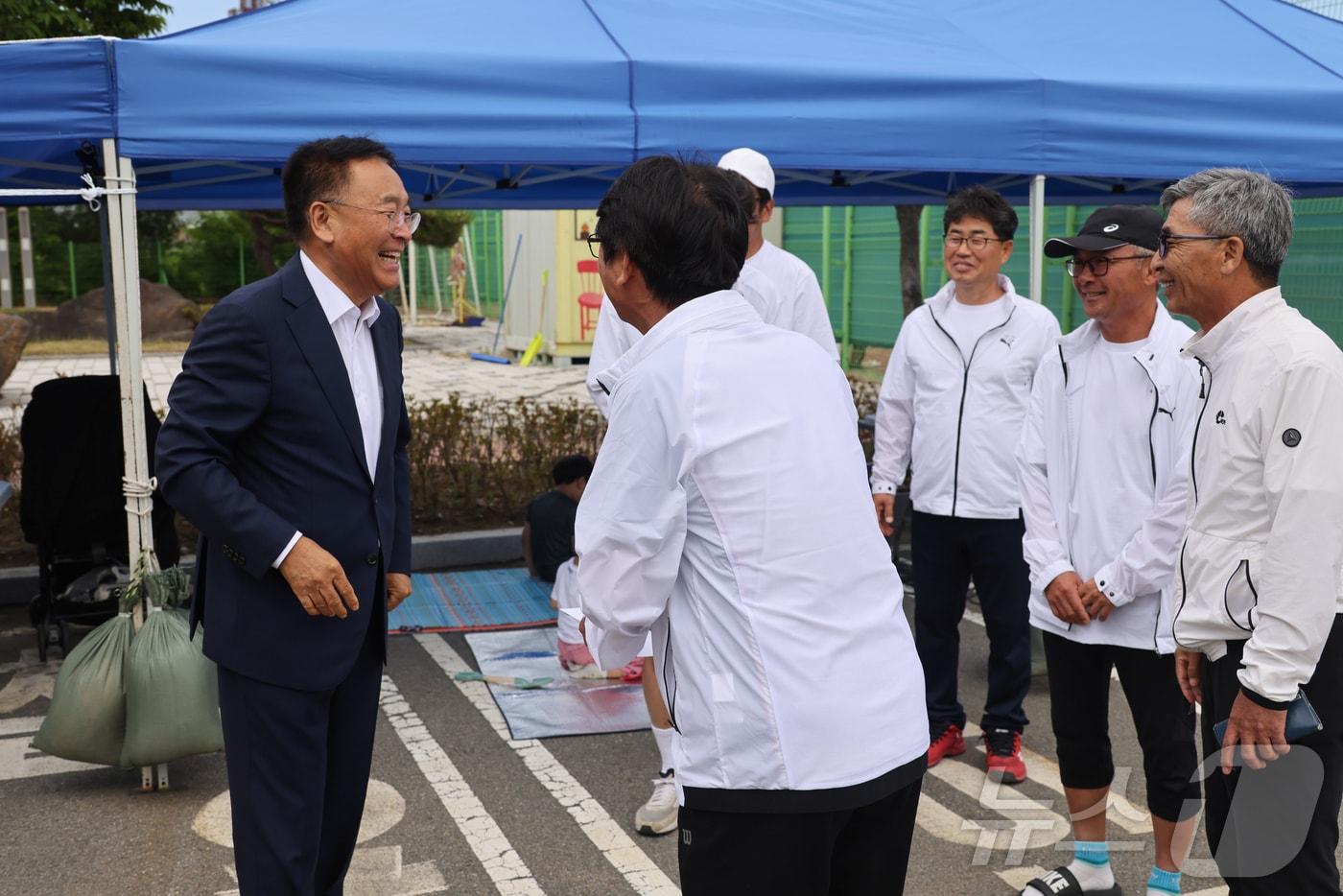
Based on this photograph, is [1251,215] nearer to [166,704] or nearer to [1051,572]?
[1051,572]

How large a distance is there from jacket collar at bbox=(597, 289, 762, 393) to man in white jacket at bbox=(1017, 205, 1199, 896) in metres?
1.69

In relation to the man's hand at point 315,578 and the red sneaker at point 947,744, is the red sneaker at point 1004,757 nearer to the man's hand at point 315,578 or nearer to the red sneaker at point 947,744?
the red sneaker at point 947,744

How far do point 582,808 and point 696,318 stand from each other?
8.66 ft

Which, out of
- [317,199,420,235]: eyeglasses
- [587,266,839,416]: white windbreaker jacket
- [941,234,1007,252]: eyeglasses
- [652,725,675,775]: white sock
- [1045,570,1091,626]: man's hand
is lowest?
[652,725,675,775]: white sock

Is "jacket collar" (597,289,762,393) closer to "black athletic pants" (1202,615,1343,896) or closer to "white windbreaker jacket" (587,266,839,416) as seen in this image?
"black athletic pants" (1202,615,1343,896)

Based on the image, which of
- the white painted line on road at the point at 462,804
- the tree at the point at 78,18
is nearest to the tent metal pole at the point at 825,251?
the tree at the point at 78,18

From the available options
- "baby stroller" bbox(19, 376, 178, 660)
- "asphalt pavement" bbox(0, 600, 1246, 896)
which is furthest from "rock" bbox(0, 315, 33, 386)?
"asphalt pavement" bbox(0, 600, 1246, 896)

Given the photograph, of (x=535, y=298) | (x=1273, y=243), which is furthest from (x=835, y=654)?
(x=535, y=298)

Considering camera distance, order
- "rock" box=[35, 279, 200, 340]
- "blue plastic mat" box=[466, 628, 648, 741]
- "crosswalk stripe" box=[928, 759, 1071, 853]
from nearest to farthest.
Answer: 1. "crosswalk stripe" box=[928, 759, 1071, 853]
2. "blue plastic mat" box=[466, 628, 648, 741]
3. "rock" box=[35, 279, 200, 340]

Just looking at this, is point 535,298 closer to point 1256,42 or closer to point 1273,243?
point 1256,42

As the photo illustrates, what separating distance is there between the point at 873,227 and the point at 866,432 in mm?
9236

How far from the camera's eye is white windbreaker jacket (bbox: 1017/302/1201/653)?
3184 millimetres

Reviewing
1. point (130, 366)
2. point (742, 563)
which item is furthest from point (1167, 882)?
point (130, 366)

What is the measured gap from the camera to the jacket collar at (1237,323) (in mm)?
2445
